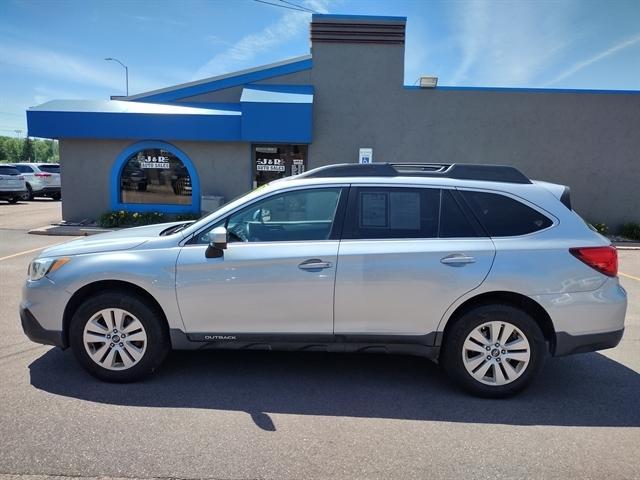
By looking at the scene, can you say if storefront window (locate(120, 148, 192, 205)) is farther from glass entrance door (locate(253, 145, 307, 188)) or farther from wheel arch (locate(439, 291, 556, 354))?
wheel arch (locate(439, 291, 556, 354))

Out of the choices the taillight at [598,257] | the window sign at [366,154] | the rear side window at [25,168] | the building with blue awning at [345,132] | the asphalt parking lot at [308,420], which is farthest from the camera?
the rear side window at [25,168]

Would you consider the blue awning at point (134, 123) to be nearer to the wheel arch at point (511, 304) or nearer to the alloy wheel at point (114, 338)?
the alloy wheel at point (114, 338)

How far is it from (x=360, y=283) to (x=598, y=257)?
1.88 m

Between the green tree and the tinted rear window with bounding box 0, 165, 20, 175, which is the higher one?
the green tree

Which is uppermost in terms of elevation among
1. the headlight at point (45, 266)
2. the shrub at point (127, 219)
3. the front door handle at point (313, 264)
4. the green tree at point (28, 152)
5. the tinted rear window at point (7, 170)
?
the green tree at point (28, 152)

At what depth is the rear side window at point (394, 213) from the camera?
3883 mm

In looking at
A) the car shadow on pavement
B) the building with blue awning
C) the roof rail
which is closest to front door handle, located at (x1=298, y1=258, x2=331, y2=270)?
the roof rail

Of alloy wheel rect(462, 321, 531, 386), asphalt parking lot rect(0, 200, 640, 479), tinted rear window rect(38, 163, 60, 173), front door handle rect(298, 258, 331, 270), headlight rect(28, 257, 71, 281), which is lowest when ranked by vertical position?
asphalt parking lot rect(0, 200, 640, 479)

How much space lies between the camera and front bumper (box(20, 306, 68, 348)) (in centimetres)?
392

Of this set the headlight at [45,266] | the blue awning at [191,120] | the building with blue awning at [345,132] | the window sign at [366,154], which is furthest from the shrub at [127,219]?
the headlight at [45,266]

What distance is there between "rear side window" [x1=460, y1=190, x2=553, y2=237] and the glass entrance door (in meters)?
9.42

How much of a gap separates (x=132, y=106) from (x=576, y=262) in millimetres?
12270

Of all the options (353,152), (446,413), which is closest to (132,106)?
(353,152)

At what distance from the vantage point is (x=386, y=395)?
388 centimetres
